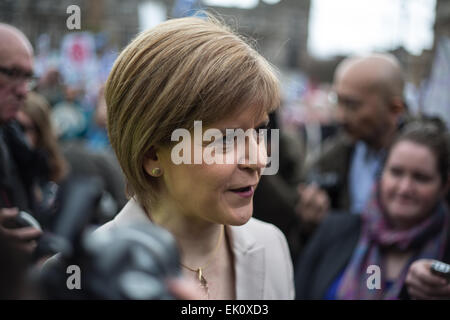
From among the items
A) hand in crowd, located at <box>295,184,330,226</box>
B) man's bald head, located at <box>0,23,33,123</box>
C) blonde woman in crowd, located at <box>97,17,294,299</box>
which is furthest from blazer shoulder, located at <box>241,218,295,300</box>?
hand in crowd, located at <box>295,184,330,226</box>

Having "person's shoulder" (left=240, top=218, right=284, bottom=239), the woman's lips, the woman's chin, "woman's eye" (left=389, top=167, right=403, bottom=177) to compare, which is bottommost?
"person's shoulder" (left=240, top=218, right=284, bottom=239)

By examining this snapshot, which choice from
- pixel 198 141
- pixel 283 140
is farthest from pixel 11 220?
pixel 283 140

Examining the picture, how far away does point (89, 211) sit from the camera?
57cm

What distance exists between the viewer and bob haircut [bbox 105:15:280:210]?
1137mm

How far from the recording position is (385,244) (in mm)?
2279

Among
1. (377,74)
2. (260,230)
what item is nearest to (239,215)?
(260,230)

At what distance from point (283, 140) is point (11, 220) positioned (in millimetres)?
2721

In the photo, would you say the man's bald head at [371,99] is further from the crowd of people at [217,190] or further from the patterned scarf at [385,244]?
the patterned scarf at [385,244]

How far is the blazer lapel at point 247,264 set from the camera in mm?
1436

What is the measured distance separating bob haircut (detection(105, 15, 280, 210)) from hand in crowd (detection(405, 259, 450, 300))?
0.77 m

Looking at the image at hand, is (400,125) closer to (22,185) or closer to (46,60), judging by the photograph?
(22,185)

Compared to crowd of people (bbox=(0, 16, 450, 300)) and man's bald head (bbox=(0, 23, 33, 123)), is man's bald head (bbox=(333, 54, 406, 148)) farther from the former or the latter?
man's bald head (bbox=(0, 23, 33, 123))

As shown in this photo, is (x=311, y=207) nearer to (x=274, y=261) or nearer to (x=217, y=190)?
(x=274, y=261)

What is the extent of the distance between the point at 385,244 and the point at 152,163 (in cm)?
141
